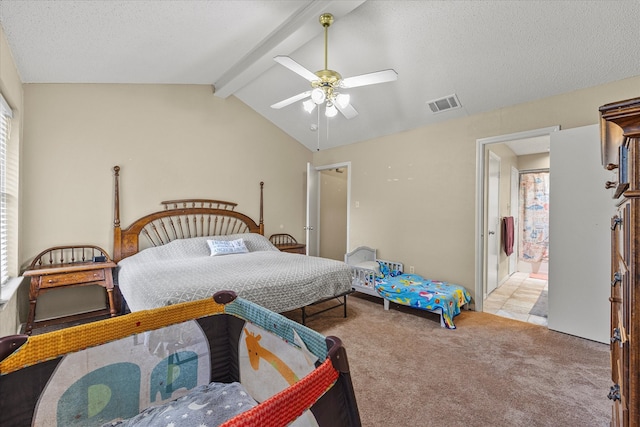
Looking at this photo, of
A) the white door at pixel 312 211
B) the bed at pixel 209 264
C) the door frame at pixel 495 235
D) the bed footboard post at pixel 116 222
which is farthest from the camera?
the white door at pixel 312 211

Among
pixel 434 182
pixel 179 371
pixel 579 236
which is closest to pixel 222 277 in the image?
pixel 179 371

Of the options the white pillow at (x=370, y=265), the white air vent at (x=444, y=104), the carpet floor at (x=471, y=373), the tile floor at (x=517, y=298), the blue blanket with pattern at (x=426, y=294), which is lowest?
the tile floor at (x=517, y=298)

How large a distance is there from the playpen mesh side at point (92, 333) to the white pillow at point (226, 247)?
7.21 ft

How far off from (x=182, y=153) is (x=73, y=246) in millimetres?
1608

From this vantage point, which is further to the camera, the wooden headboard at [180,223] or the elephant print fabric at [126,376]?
the wooden headboard at [180,223]

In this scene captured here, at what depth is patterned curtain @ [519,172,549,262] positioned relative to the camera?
213 inches

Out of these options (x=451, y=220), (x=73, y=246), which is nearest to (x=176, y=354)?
(x=73, y=246)

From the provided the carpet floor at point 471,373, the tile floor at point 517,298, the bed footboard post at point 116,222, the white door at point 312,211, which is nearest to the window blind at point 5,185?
the bed footboard post at point 116,222

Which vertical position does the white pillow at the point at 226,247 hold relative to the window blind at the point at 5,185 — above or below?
below

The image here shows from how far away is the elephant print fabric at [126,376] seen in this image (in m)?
1.11

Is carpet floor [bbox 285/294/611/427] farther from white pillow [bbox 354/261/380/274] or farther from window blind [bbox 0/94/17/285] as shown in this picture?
window blind [bbox 0/94/17/285]

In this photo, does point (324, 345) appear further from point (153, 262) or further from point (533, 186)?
point (533, 186)

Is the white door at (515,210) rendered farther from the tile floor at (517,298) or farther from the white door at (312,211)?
the white door at (312,211)

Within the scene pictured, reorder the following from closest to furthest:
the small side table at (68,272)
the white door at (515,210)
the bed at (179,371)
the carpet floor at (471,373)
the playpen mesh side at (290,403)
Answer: the playpen mesh side at (290,403) → the bed at (179,371) → the carpet floor at (471,373) → the small side table at (68,272) → the white door at (515,210)
